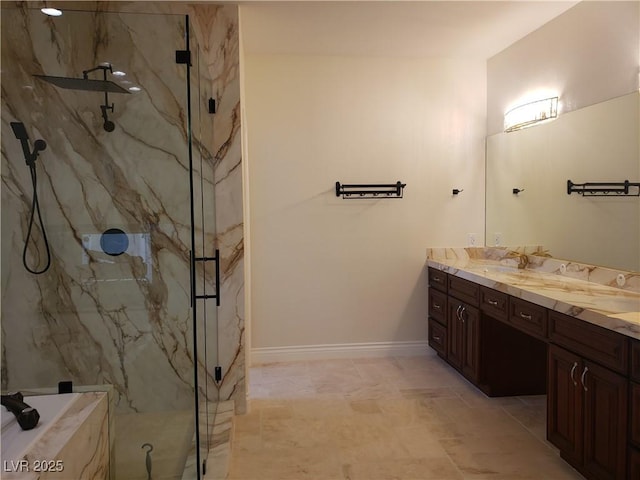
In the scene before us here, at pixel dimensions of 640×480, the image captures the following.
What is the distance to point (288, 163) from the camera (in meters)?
3.90

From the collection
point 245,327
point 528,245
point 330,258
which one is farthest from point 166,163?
point 528,245

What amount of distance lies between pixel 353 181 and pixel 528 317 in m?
1.93

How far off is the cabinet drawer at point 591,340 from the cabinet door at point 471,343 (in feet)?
2.74

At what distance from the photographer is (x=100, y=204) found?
2.72 meters

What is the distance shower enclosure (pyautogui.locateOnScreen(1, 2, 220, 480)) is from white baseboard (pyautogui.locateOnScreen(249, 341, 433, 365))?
3.98 feet

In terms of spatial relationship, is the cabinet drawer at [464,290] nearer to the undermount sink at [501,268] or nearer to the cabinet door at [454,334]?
the cabinet door at [454,334]

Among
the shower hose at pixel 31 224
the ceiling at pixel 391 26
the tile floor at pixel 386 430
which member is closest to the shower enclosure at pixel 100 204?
the shower hose at pixel 31 224

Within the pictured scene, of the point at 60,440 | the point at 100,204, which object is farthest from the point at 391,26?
the point at 60,440

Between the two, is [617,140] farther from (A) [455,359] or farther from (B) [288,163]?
(B) [288,163]

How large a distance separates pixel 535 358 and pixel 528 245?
0.93m

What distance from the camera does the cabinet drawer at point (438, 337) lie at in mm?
3746

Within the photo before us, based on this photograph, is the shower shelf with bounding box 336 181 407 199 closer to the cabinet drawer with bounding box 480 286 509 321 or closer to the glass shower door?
the cabinet drawer with bounding box 480 286 509 321

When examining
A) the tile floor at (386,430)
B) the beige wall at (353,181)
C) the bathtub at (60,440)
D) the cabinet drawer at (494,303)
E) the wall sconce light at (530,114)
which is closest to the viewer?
the bathtub at (60,440)

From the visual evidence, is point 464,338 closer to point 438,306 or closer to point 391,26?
point 438,306
